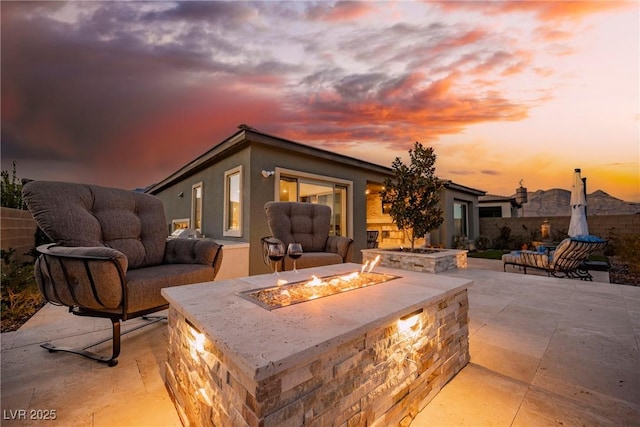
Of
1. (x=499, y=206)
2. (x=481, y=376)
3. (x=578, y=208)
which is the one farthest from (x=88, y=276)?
(x=499, y=206)

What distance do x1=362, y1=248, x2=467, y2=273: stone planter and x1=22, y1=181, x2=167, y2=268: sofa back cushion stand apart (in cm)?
398

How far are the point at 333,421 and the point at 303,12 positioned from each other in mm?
5753

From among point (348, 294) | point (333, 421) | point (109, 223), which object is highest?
point (109, 223)

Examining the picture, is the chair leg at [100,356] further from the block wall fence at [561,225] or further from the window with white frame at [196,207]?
the block wall fence at [561,225]

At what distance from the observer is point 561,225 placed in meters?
9.80

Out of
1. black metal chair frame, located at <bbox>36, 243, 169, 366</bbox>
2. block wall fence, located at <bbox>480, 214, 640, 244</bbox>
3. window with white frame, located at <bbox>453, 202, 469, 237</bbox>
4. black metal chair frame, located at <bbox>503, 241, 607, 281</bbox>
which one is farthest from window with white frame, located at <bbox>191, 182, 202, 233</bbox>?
block wall fence, located at <bbox>480, 214, 640, 244</bbox>

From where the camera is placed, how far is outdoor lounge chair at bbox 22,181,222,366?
1696 mm

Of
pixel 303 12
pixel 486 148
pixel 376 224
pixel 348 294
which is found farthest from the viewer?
pixel 376 224

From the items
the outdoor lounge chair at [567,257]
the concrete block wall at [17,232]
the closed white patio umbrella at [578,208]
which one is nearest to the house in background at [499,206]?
the closed white patio umbrella at [578,208]

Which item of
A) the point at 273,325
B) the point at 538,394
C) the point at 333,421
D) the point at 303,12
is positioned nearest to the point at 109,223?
the point at 273,325

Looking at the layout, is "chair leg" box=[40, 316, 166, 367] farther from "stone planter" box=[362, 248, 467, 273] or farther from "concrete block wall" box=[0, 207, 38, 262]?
"stone planter" box=[362, 248, 467, 273]

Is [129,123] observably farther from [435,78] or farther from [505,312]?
[505,312]

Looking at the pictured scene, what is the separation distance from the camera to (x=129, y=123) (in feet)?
25.0

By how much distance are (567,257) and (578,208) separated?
252cm
